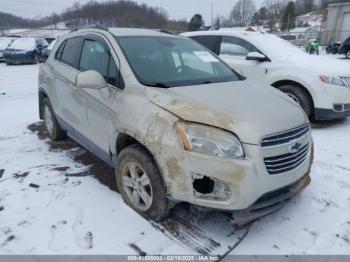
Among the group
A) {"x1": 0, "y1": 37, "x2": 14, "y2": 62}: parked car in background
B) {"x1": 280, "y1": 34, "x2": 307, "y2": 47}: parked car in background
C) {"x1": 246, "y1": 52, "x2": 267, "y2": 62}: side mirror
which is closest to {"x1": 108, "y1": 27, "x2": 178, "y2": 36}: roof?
{"x1": 246, "y1": 52, "x2": 267, "y2": 62}: side mirror

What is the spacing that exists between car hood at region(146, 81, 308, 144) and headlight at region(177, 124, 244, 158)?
51mm

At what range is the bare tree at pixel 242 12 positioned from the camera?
65.6m

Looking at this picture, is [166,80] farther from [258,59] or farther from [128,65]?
[258,59]

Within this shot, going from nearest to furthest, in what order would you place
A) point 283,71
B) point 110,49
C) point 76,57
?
point 110,49 → point 76,57 → point 283,71

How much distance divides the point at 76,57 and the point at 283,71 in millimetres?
3743

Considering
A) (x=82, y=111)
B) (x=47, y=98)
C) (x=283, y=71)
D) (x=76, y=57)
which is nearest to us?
(x=82, y=111)

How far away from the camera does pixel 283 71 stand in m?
5.90

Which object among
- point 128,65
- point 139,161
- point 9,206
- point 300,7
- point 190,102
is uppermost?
point 300,7

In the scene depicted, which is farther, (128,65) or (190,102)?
(128,65)

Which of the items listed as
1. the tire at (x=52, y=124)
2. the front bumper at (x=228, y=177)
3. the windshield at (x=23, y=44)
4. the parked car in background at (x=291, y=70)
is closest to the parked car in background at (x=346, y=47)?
the parked car in background at (x=291, y=70)

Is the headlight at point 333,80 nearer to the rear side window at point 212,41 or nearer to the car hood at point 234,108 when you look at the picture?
the rear side window at point 212,41

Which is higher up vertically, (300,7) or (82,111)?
(300,7)

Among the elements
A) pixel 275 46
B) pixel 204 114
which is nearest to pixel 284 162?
pixel 204 114

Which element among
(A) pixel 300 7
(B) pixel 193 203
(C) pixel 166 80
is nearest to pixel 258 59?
(C) pixel 166 80
